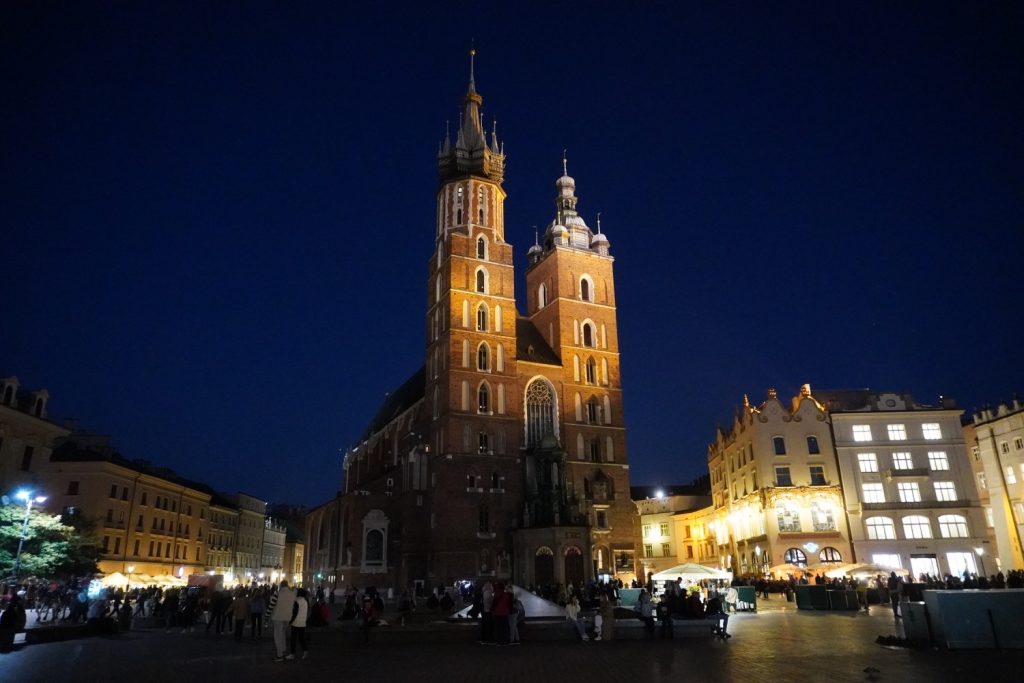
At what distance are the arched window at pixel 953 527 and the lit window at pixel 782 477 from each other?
10619 mm

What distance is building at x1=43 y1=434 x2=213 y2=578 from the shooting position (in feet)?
182

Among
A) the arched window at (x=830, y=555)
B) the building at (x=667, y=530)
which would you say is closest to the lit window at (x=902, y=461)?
the arched window at (x=830, y=555)

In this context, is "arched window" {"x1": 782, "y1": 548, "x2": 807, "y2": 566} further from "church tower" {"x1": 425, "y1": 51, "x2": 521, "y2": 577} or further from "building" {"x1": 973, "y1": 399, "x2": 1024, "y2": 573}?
"church tower" {"x1": 425, "y1": 51, "x2": 521, "y2": 577}

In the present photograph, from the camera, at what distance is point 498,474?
182 feet

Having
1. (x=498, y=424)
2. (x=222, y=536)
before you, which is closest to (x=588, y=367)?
(x=498, y=424)

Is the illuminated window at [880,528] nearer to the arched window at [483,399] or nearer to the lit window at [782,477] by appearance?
the lit window at [782,477]

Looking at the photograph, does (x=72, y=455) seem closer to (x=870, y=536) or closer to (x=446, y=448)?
(x=446, y=448)

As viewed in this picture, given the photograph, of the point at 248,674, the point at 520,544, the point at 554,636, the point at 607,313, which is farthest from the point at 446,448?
the point at 248,674

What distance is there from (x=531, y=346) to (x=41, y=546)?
38515 millimetres

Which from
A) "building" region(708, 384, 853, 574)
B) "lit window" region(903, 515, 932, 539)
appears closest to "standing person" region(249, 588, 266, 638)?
"building" region(708, 384, 853, 574)

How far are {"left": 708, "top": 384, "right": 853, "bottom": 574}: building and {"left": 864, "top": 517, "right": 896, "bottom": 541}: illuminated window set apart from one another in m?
1.57

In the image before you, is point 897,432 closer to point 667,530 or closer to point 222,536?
point 667,530

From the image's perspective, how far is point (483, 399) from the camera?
5725 centimetres

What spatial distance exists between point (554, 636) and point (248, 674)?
9611 mm
